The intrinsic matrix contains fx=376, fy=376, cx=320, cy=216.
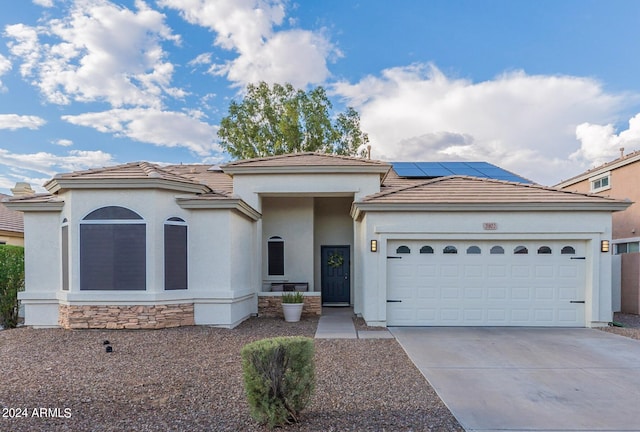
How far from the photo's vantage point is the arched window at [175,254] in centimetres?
940

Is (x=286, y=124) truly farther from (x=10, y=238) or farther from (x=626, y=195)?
(x=626, y=195)

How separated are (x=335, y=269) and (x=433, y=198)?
18.3 ft

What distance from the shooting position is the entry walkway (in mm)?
8680

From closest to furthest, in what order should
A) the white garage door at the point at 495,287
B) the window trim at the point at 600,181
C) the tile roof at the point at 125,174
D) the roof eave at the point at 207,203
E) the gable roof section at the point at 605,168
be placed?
the tile roof at the point at 125,174, the roof eave at the point at 207,203, the white garage door at the point at 495,287, the gable roof section at the point at 605,168, the window trim at the point at 600,181

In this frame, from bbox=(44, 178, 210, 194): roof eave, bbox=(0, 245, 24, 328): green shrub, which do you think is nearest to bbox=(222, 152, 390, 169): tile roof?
bbox=(44, 178, 210, 194): roof eave

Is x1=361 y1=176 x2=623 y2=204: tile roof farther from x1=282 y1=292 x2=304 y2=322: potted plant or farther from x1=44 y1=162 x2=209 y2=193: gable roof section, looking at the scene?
x1=44 y1=162 x2=209 y2=193: gable roof section

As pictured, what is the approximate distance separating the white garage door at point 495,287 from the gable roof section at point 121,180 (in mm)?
5958

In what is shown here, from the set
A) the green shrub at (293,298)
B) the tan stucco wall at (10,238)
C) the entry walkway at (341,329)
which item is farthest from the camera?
the tan stucco wall at (10,238)

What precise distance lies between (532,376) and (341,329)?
463 cm

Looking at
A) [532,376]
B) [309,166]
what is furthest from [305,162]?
[532,376]

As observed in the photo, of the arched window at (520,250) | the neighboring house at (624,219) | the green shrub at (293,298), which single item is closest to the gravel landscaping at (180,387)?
the green shrub at (293,298)

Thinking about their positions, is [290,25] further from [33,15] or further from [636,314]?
[636,314]

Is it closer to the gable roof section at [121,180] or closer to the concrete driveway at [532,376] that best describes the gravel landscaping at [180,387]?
the concrete driveway at [532,376]

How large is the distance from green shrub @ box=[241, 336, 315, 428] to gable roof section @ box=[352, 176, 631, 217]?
6389mm
